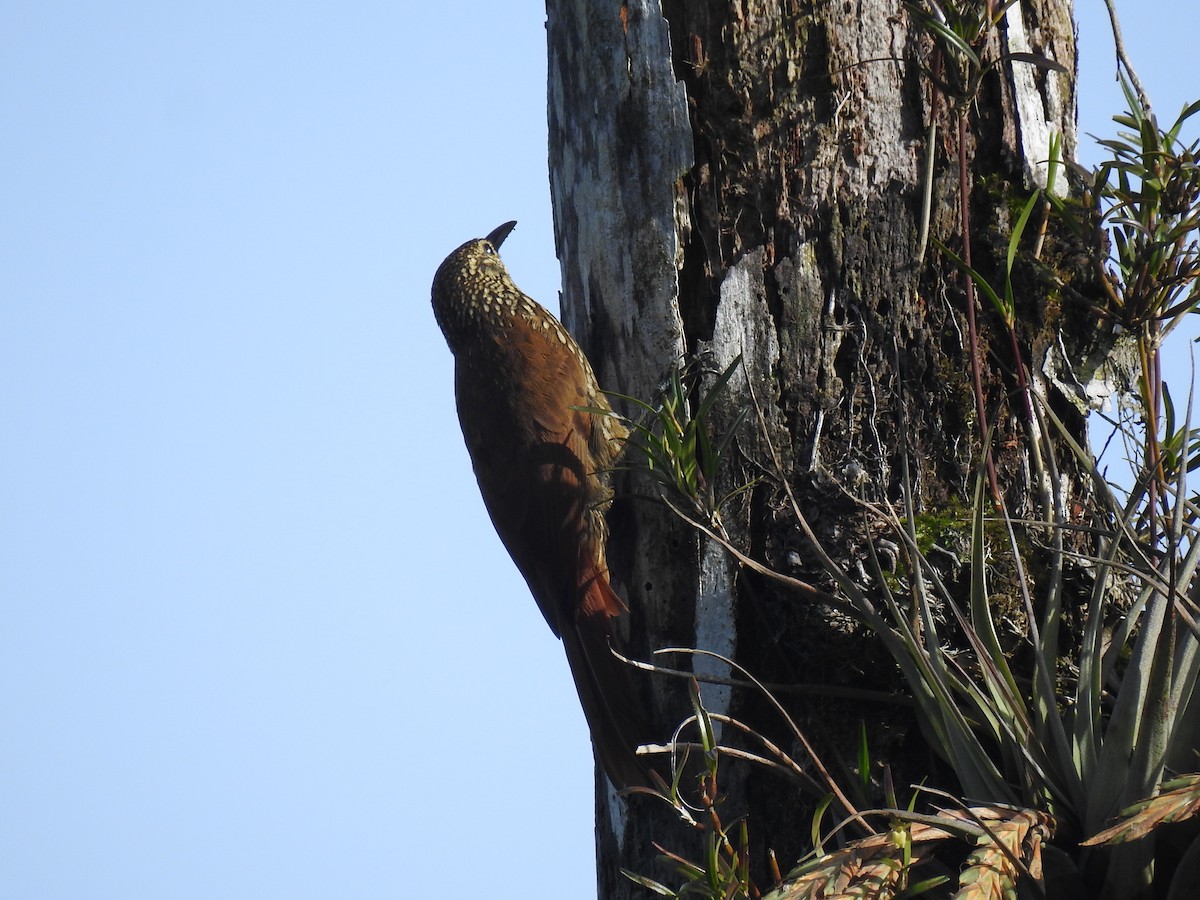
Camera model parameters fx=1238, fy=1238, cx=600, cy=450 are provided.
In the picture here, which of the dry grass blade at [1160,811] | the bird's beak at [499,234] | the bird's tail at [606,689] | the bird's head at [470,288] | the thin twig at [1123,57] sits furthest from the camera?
the bird's beak at [499,234]

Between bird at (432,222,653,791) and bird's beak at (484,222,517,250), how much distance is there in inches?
14.6

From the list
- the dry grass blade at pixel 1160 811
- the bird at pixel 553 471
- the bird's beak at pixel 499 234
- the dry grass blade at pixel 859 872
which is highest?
the bird's beak at pixel 499 234

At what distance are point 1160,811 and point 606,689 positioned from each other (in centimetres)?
166

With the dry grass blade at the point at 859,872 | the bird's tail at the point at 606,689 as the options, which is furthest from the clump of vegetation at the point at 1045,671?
the bird's tail at the point at 606,689

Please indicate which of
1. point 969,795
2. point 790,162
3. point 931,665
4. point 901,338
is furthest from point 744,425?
point 969,795

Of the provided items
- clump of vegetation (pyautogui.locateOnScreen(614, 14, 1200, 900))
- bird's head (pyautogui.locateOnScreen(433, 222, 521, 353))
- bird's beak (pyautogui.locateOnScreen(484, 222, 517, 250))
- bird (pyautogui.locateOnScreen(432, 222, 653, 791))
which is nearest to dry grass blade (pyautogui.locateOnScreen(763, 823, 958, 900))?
clump of vegetation (pyautogui.locateOnScreen(614, 14, 1200, 900))

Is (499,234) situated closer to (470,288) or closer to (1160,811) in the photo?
(470,288)

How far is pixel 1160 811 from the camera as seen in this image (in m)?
1.66

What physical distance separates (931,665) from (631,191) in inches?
54.2

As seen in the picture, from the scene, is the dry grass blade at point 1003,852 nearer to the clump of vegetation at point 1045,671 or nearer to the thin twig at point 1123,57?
the clump of vegetation at point 1045,671

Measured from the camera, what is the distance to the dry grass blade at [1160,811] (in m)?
1.64

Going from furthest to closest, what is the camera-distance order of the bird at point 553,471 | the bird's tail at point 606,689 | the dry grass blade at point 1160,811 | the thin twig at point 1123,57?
1. the bird at point 553,471
2. the bird's tail at point 606,689
3. the thin twig at point 1123,57
4. the dry grass blade at point 1160,811

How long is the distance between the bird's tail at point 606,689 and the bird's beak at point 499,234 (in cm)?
195

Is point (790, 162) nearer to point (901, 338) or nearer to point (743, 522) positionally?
point (901, 338)
